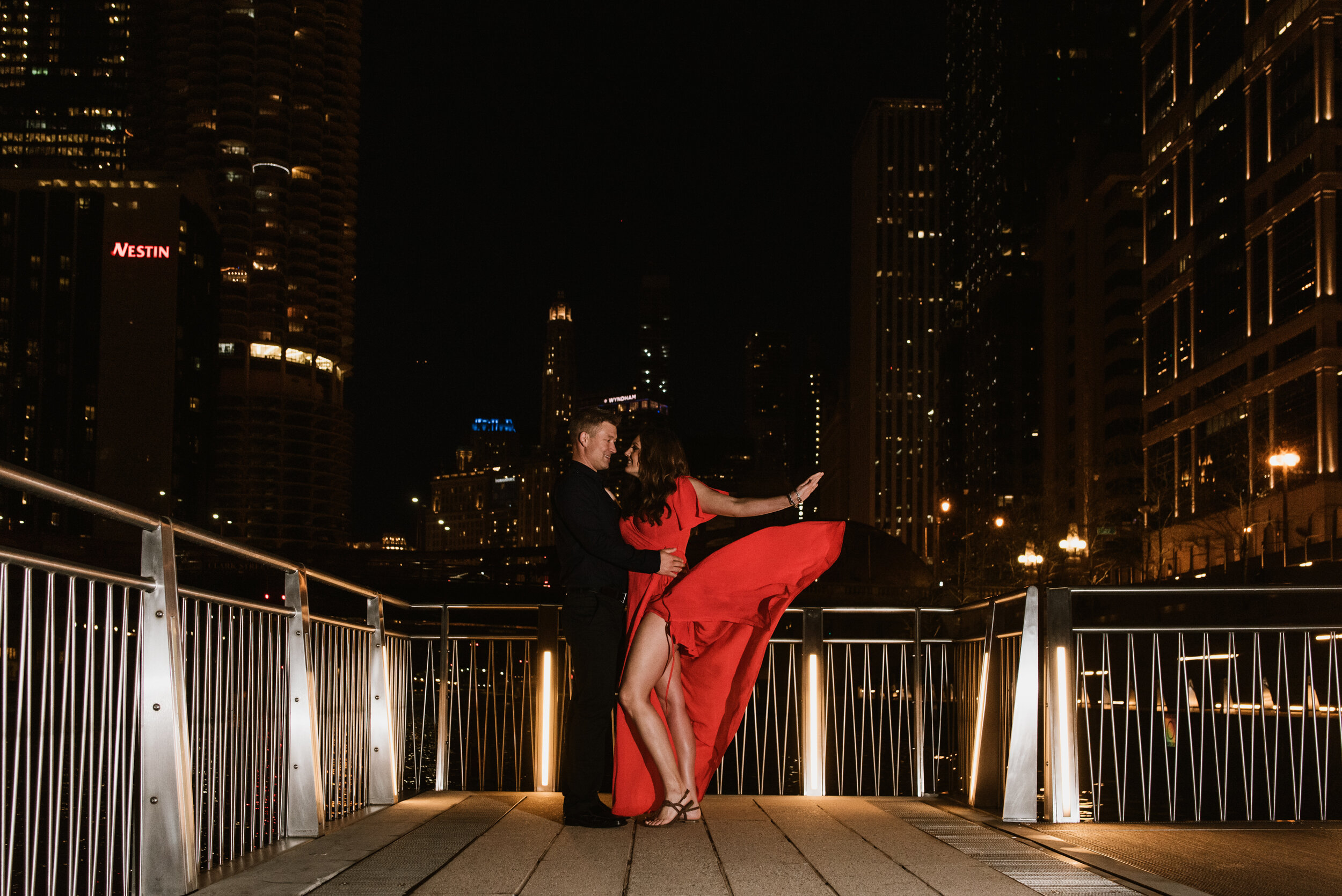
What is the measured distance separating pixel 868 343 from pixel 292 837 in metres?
191

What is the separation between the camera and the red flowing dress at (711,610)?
6.77m

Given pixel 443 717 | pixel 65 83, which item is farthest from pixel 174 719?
pixel 65 83

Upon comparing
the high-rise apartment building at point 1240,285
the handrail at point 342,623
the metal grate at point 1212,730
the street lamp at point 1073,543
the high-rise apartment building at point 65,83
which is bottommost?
the metal grate at point 1212,730

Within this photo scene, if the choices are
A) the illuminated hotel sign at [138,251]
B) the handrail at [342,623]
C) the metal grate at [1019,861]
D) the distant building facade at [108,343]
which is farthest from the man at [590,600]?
the illuminated hotel sign at [138,251]

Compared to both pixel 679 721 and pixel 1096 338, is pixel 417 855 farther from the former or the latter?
pixel 1096 338

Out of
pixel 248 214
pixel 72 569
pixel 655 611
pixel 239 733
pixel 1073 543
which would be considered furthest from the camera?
pixel 248 214

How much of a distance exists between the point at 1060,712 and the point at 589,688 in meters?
2.63

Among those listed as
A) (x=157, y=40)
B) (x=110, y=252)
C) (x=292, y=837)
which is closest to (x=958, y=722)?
(x=292, y=837)

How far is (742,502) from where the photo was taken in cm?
681

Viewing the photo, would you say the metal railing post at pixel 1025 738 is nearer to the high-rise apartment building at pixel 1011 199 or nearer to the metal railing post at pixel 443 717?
the metal railing post at pixel 443 717

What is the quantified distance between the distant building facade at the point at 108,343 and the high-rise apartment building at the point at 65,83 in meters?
78.8

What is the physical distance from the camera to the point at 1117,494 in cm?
9388

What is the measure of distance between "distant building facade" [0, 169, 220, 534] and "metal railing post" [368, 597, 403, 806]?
348 ft

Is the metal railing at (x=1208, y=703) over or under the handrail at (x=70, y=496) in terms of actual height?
under
